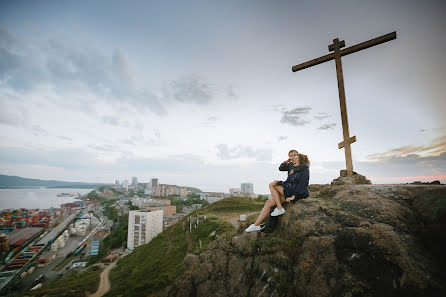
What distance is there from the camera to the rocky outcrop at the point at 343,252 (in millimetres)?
2812

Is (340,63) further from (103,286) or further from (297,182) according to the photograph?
(103,286)

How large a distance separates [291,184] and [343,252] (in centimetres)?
210

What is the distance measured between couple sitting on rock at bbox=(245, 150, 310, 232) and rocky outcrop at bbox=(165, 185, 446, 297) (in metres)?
0.30

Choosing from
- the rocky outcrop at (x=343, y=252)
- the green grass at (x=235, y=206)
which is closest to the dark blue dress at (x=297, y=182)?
Answer: the rocky outcrop at (x=343, y=252)

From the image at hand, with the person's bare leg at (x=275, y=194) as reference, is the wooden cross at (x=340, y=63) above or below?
above

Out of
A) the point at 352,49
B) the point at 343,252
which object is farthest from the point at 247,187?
the point at 343,252

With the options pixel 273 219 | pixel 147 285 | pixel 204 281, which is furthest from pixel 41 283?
pixel 273 219

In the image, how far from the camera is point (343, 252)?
11.3ft

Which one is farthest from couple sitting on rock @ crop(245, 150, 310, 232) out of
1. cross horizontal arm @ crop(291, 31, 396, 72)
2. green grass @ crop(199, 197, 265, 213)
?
green grass @ crop(199, 197, 265, 213)

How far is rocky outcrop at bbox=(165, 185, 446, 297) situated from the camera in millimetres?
2812

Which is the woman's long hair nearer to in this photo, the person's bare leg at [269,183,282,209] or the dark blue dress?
the dark blue dress

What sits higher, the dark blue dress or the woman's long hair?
the woman's long hair

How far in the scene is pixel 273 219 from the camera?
546cm

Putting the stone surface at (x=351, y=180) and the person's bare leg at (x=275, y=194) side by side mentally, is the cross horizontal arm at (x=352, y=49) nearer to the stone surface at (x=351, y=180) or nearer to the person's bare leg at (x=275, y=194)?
the stone surface at (x=351, y=180)
